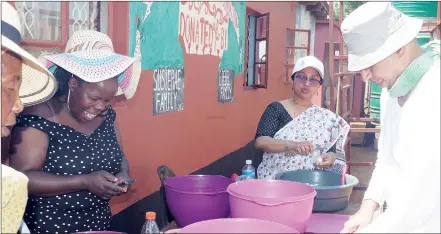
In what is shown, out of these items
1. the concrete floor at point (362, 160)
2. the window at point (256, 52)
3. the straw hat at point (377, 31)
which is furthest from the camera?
the window at point (256, 52)

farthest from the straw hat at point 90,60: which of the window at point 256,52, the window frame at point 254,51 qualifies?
the window at point 256,52

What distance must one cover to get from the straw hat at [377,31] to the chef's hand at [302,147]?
1.36m

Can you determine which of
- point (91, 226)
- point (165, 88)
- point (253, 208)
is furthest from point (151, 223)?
point (165, 88)

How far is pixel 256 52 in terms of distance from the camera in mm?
8227

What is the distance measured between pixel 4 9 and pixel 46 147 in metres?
0.73

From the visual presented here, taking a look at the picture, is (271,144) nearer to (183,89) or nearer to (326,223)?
(326,223)

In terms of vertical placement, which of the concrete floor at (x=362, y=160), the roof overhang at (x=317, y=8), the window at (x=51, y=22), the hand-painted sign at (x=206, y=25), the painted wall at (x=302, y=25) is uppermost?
the roof overhang at (x=317, y=8)

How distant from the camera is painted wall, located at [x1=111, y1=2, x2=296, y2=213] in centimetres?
386

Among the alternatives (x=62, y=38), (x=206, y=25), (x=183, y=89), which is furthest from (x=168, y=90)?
(x=62, y=38)

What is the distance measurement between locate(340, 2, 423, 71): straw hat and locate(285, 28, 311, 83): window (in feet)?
26.8

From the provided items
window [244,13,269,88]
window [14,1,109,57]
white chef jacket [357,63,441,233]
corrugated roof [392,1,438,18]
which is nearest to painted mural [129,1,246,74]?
window [14,1,109,57]

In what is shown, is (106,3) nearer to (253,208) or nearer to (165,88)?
(165,88)

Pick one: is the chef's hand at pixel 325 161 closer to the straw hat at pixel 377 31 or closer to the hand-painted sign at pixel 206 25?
the straw hat at pixel 377 31

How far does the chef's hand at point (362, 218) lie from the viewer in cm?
194
